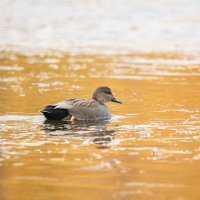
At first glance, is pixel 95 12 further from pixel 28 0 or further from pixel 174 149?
pixel 174 149

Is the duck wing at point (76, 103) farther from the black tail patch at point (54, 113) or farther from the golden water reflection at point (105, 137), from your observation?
the golden water reflection at point (105, 137)

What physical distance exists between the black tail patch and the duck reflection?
0.09 metres

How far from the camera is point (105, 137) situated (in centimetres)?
1129

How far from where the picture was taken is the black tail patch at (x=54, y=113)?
12.7 meters

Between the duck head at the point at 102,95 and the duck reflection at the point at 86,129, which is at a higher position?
the duck head at the point at 102,95

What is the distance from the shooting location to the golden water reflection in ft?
27.9

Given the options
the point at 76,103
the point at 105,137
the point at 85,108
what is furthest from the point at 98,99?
the point at 105,137

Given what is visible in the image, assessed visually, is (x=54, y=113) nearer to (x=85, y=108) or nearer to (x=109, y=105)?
(x=85, y=108)

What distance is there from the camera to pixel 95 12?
1351 inches

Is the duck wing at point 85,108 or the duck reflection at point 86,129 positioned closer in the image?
the duck reflection at point 86,129

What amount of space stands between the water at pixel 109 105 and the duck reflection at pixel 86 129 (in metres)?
0.02

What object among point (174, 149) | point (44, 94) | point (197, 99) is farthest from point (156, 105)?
point (174, 149)

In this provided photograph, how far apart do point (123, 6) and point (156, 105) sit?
21.2 metres

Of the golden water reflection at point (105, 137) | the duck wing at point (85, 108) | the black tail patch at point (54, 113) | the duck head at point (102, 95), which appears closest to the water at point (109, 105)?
the golden water reflection at point (105, 137)
